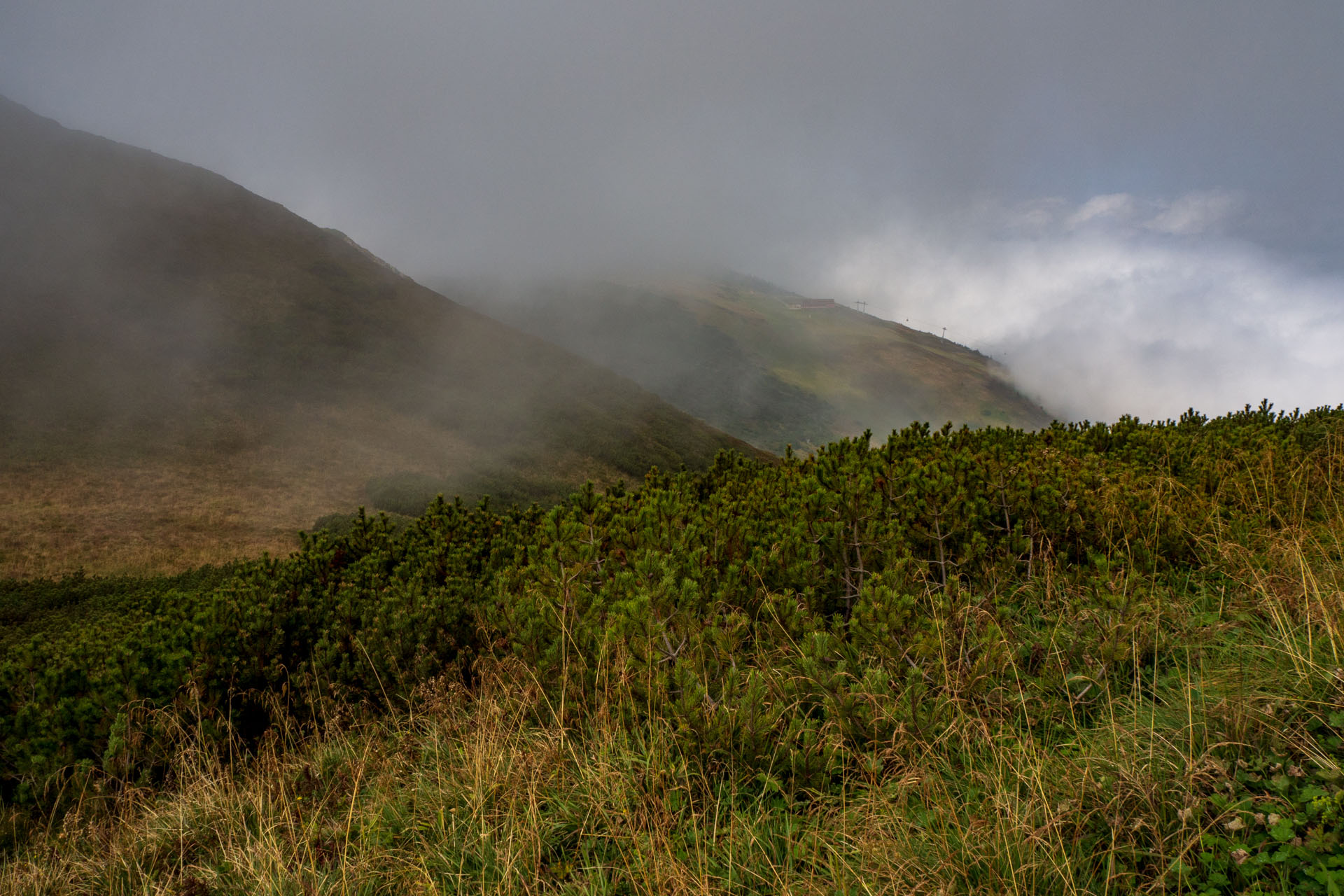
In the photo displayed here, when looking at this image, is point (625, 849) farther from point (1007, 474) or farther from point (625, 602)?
point (1007, 474)

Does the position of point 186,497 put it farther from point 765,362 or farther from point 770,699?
point 765,362

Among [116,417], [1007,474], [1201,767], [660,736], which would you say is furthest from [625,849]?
[116,417]

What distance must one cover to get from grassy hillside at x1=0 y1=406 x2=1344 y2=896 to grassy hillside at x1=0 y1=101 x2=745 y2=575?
60.5ft

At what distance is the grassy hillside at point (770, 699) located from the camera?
6.93 ft

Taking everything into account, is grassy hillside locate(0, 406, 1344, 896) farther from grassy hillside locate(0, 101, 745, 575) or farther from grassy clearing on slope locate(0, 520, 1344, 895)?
grassy hillside locate(0, 101, 745, 575)

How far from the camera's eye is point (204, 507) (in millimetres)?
24062

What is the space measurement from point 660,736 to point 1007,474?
3514mm

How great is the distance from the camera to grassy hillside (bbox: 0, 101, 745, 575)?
2372 cm

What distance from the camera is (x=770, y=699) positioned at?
3.14 metres

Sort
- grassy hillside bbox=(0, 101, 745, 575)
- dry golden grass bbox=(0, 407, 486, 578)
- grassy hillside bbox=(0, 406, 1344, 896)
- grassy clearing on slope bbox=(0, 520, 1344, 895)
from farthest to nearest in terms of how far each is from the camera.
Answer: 1. grassy hillside bbox=(0, 101, 745, 575)
2. dry golden grass bbox=(0, 407, 486, 578)
3. grassy hillside bbox=(0, 406, 1344, 896)
4. grassy clearing on slope bbox=(0, 520, 1344, 895)

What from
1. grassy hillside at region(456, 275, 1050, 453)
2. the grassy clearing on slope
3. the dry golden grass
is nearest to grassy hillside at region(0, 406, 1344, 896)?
the grassy clearing on slope

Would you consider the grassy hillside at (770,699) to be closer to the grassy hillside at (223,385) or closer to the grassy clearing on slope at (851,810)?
the grassy clearing on slope at (851,810)

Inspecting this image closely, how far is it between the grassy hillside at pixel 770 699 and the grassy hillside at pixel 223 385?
1845 cm

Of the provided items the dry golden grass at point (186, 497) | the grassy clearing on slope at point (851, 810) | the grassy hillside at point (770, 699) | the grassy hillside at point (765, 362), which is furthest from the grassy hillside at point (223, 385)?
the grassy hillside at point (765, 362)
